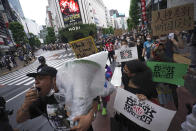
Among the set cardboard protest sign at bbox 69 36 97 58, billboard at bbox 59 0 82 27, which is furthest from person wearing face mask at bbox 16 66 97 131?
billboard at bbox 59 0 82 27

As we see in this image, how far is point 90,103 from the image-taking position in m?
0.96

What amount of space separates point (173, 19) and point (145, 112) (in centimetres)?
267

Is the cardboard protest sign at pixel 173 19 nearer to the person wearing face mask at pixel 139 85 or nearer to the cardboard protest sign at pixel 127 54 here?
the cardboard protest sign at pixel 127 54

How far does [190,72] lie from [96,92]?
4.73 metres

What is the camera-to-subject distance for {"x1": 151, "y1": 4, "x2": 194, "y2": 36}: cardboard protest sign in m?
2.97

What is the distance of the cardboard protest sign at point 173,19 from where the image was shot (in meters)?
2.97

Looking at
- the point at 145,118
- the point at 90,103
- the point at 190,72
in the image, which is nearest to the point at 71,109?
the point at 90,103

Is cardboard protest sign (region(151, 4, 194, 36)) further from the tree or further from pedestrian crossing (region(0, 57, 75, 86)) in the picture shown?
the tree

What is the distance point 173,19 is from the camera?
3.07m

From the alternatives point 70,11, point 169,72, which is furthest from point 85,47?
point 70,11

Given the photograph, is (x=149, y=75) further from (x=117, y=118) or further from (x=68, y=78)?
(x=68, y=78)

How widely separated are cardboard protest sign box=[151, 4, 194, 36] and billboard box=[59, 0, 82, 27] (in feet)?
168

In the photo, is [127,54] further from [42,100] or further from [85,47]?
[42,100]

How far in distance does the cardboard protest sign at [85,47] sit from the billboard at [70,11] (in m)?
50.3
